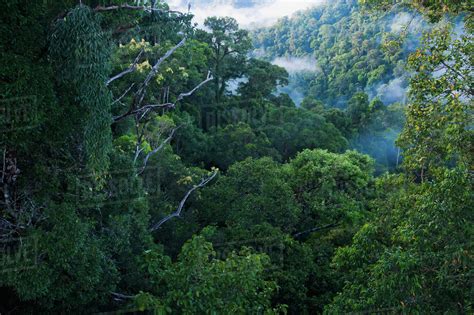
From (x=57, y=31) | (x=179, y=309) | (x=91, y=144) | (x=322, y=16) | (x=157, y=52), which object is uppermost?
(x=322, y=16)

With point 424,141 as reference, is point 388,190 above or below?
below

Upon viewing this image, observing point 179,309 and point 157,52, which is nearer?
point 179,309

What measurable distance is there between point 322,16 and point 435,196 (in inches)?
4047

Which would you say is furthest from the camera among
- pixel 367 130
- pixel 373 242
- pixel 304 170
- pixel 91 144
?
pixel 367 130

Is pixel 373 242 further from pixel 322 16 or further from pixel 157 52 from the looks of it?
pixel 322 16

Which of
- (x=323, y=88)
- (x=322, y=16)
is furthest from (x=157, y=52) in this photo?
(x=322, y=16)

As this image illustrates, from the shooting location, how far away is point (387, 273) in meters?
5.57

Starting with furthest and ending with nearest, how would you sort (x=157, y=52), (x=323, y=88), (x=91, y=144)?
(x=323, y=88) < (x=157, y=52) < (x=91, y=144)

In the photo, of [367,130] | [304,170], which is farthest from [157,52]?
[367,130]

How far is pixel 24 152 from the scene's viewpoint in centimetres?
667

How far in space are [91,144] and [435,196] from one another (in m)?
4.63

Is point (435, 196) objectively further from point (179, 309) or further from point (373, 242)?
point (179, 309)

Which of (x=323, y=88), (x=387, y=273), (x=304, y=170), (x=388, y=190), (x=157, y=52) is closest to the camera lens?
(x=387, y=273)

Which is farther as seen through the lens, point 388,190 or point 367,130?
point 367,130
